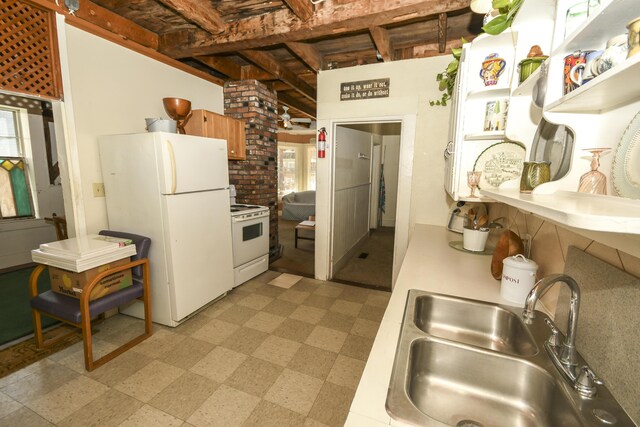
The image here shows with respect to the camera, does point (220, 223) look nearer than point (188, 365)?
No

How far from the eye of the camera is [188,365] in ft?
6.56

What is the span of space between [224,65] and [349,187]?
2315 millimetres

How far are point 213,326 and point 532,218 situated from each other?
258 cm

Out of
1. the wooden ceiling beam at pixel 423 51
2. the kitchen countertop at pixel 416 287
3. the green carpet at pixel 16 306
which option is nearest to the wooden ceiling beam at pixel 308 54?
the wooden ceiling beam at pixel 423 51

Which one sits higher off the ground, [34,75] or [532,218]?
[34,75]

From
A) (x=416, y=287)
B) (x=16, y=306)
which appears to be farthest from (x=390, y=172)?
(x=16, y=306)

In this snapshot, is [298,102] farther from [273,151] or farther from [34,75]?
[34,75]

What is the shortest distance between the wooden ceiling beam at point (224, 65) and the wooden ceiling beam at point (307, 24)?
38 cm

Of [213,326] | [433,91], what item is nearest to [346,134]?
[433,91]

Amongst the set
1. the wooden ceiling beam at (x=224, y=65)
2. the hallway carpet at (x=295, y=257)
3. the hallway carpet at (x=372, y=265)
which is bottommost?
the hallway carpet at (x=372, y=265)

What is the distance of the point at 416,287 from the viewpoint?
1443mm

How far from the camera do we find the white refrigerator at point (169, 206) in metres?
2.27

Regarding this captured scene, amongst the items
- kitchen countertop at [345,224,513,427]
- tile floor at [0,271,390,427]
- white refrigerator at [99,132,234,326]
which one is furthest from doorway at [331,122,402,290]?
white refrigerator at [99,132,234,326]

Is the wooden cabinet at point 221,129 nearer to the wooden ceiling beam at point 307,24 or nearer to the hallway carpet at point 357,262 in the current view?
the wooden ceiling beam at point 307,24
